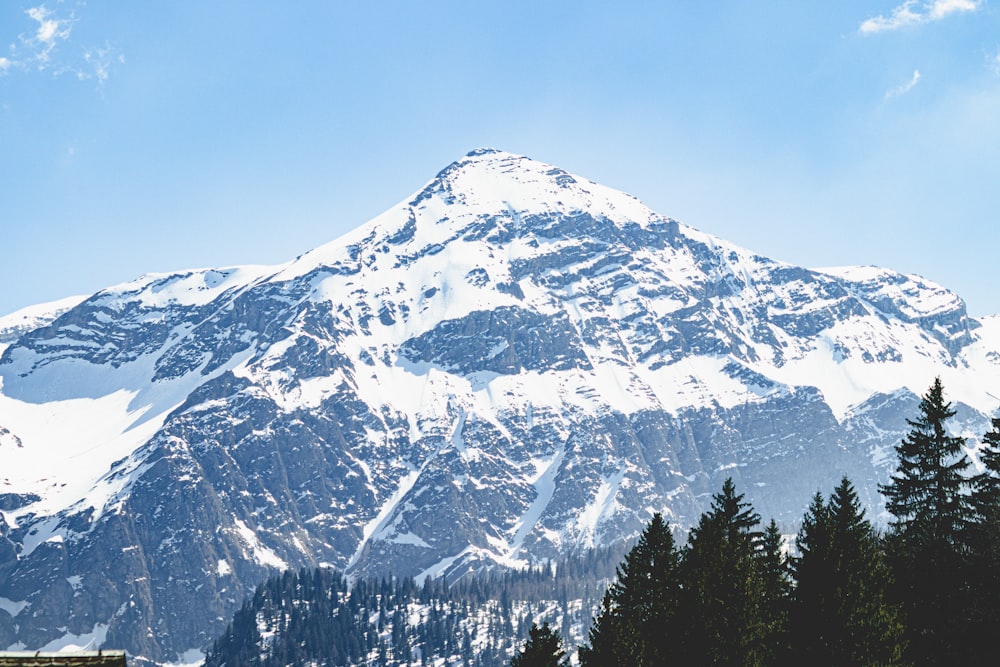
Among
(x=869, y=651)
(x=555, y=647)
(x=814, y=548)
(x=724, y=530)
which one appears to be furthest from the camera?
(x=724, y=530)

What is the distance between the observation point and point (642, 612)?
190ft

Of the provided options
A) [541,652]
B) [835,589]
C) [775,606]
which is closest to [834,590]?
[835,589]

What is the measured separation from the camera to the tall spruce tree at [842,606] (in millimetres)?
44750

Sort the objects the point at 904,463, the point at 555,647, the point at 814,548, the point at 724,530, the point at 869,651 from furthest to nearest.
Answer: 1. the point at 904,463
2. the point at 724,530
3. the point at 555,647
4. the point at 814,548
5. the point at 869,651

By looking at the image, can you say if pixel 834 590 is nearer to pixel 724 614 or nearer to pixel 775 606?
pixel 724 614

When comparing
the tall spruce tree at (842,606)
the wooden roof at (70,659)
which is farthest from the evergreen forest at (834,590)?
the wooden roof at (70,659)

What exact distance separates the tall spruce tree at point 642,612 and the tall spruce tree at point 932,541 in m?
9.86

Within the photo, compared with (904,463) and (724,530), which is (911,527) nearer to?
(904,463)

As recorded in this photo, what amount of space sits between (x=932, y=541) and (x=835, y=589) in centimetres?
1235

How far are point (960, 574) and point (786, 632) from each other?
11048 mm

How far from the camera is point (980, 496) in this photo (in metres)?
57.7

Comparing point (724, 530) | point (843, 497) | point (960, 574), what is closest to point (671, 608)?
point (724, 530)

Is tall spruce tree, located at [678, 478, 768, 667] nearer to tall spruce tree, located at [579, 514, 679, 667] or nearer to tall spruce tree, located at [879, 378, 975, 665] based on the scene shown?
tall spruce tree, located at [579, 514, 679, 667]

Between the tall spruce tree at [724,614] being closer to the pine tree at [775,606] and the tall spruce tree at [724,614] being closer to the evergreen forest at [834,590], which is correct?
the evergreen forest at [834,590]
